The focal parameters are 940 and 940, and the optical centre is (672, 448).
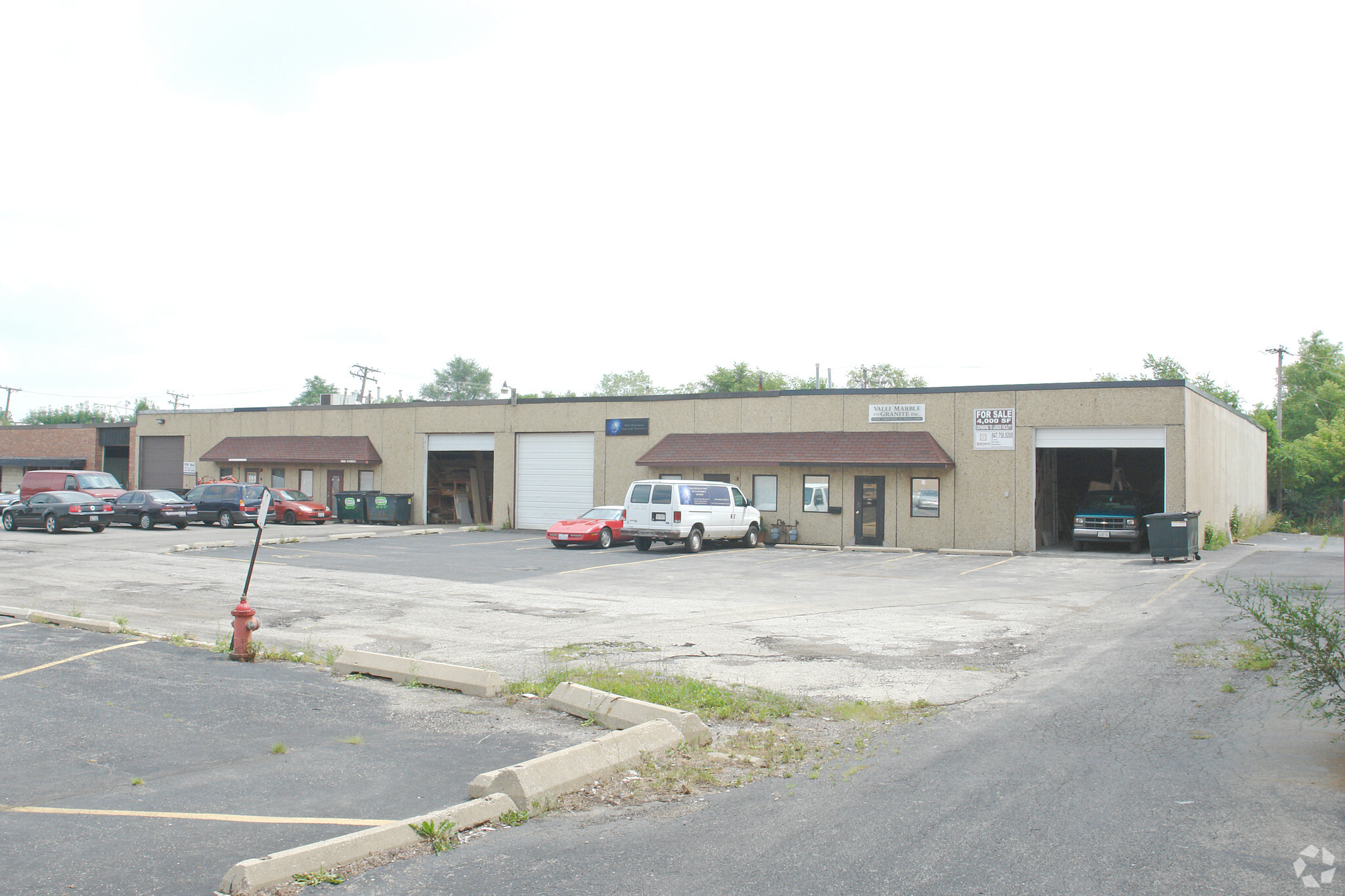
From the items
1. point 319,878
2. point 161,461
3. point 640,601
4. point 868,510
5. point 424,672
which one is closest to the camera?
point 319,878

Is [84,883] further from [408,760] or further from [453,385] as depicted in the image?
[453,385]

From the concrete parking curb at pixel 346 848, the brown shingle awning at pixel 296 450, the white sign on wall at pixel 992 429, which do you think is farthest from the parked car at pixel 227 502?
the concrete parking curb at pixel 346 848

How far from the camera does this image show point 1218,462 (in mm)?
30656

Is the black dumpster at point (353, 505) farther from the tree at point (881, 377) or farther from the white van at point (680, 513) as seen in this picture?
the tree at point (881, 377)

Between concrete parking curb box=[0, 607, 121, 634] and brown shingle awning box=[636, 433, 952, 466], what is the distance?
20.8m

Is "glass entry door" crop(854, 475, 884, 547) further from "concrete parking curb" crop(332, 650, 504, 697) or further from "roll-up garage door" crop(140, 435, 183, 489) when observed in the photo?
"roll-up garage door" crop(140, 435, 183, 489)

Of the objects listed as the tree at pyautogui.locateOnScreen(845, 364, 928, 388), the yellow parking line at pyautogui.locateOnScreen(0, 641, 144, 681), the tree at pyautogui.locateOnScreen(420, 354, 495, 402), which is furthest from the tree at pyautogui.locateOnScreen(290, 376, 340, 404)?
the yellow parking line at pyautogui.locateOnScreen(0, 641, 144, 681)

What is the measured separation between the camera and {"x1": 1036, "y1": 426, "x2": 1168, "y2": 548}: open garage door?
26.8 metres

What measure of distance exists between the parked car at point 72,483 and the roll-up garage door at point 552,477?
15454mm

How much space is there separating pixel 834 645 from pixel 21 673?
29.2 ft

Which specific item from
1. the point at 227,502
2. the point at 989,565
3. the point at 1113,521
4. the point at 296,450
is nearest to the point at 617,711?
the point at 989,565

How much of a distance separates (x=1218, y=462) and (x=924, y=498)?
1019cm

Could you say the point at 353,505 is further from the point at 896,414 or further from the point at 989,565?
the point at 989,565

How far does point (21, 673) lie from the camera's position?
963 centimetres
